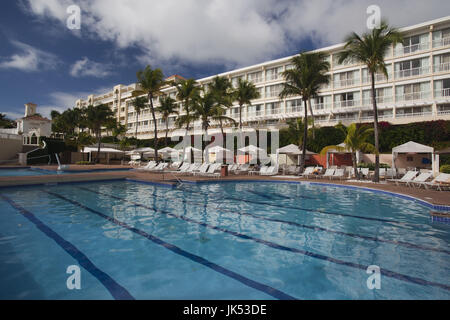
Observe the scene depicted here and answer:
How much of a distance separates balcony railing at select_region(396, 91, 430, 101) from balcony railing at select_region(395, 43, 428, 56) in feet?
15.6

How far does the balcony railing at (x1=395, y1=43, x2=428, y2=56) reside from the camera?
25.8 metres

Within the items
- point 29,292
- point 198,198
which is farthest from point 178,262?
point 198,198

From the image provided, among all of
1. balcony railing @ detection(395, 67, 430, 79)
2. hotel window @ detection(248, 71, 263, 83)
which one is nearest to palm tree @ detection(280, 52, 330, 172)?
balcony railing @ detection(395, 67, 430, 79)

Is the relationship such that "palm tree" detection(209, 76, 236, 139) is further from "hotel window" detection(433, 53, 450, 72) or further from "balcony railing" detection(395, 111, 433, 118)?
"hotel window" detection(433, 53, 450, 72)

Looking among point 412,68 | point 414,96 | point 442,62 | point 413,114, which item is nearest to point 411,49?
point 412,68

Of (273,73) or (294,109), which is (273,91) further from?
(294,109)

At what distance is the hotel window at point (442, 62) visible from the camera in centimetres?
2441

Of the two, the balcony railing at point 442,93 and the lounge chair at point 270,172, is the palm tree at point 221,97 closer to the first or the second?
the lounge chair at point 270,172

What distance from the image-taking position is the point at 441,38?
24.8 m

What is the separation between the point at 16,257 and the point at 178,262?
273 centimetres

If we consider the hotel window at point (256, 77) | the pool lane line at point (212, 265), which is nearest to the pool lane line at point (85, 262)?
the pool lane line at point (212, 265)

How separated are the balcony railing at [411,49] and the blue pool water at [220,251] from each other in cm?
2648
